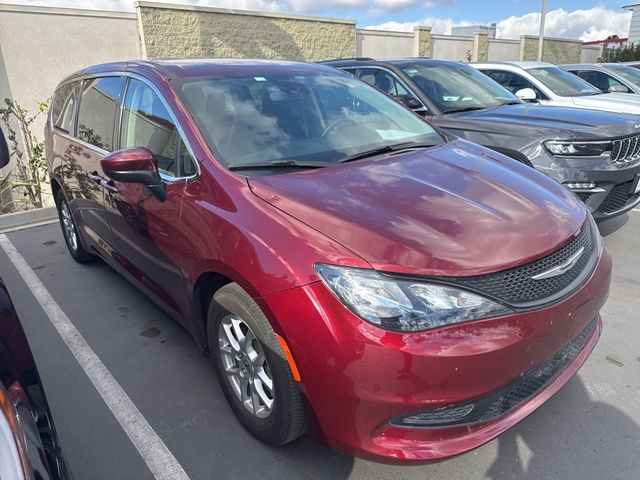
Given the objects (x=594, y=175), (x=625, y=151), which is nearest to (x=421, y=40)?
(x=625, y=151)

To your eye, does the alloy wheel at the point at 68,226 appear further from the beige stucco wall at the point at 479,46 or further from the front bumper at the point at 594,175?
the beige stucco wall at the point at 479,46

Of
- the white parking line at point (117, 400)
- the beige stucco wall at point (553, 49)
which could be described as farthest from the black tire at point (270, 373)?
the beige stucco wall at point (553, 49)

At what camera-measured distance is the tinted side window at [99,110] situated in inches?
139

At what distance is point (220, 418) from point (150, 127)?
1.76 m

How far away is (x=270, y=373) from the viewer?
2150mm

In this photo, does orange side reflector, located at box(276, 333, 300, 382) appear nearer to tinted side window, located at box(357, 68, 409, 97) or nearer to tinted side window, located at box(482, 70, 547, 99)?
tinted side window, located at box(357, 68, 409, 97)

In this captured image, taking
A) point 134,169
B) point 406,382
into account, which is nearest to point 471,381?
point 406,382

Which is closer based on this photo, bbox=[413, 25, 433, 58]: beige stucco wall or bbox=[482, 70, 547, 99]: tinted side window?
bbox=[482, 70, 547, 99]: tinted side window

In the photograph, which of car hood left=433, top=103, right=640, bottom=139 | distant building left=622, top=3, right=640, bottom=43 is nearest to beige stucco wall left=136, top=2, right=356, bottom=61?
car hood left=433, top=103, right=640, bottom=139

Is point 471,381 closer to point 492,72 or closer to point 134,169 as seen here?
point 134,169

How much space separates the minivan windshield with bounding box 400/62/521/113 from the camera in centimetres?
546

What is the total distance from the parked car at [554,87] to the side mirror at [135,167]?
604 cm

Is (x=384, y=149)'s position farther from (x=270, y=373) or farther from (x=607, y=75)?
(x=607, y=75)

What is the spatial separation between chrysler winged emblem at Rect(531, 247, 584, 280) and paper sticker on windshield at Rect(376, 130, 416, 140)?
4.41ft
